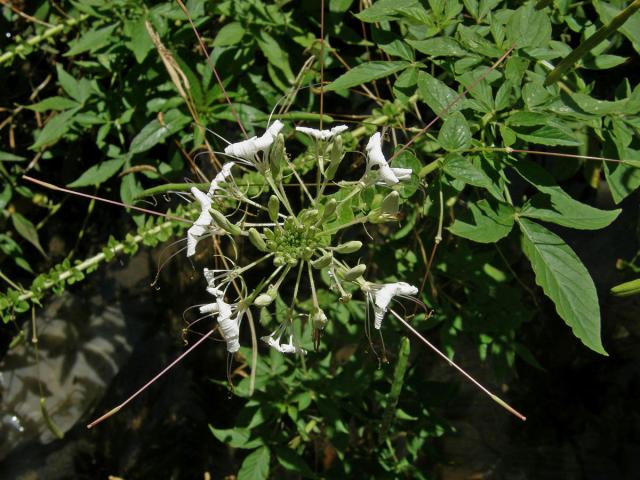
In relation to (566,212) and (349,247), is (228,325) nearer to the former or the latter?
(349,247)

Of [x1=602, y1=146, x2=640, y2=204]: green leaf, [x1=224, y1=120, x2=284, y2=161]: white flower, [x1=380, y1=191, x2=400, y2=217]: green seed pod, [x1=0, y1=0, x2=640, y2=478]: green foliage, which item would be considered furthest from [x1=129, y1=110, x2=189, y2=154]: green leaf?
[x1=602, y1=146, x2=640, y2=204]: green leaf

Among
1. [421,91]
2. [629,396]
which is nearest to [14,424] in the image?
[421,91]

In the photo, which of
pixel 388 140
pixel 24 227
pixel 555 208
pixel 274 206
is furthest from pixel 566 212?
pixel 24 227

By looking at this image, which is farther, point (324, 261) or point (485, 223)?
point (485, 223)

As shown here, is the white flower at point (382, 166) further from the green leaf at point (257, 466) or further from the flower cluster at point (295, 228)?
the green leaf at point (257, 466)

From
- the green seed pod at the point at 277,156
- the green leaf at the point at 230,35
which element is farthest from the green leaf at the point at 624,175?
the green leaf at the point at 230,35

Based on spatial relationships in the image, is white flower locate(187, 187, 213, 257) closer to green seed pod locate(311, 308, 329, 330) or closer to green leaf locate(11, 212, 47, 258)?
green seed pod locate(311, 308, 329, 330)
